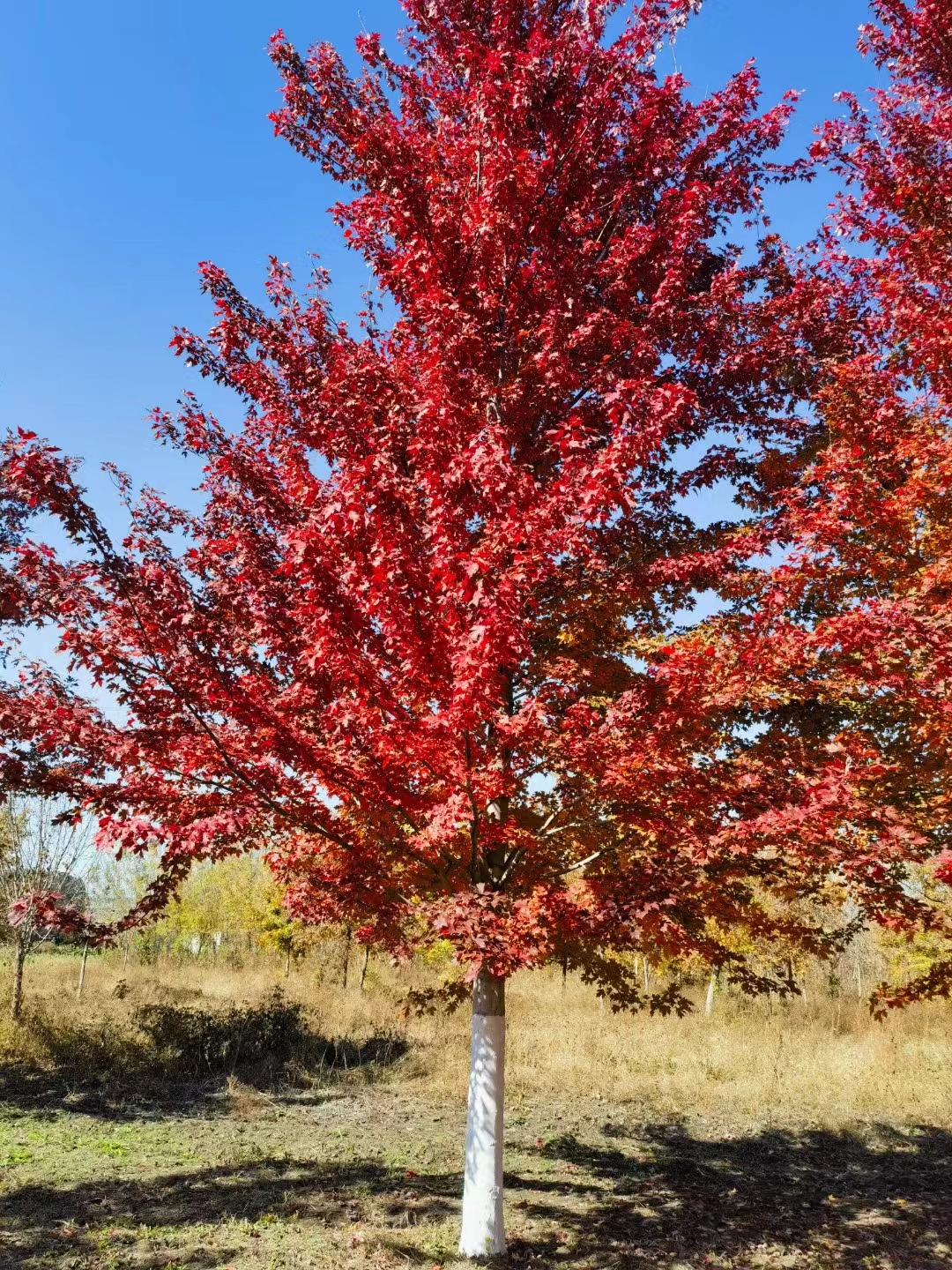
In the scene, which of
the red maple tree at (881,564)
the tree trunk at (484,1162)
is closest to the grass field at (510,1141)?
the tree trunk at (484,1162)

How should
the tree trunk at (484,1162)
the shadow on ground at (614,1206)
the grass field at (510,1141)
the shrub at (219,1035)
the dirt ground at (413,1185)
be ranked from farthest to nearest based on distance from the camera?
the shrub at (219,1035)
the grass field at (510,1141)
the shadow on ground at (614,1206)
the dirt ground at (413,1185)
the tree trunk at (484,1162)

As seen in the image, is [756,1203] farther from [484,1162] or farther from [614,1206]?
[484,1162]

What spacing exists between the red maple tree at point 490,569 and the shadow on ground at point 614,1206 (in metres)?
1.74

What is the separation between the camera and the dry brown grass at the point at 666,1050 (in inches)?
533

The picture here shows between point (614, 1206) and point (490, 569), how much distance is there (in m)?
7.27

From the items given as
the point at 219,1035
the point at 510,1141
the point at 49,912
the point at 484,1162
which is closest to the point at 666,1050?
the point at 510,1141

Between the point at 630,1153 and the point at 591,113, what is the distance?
1207cm

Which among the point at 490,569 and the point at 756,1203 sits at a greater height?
the point at 490,569

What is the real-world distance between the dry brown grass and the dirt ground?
3.00 feet

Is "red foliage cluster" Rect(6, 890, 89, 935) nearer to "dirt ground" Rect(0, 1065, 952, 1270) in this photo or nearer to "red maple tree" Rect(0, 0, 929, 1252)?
"red maple tree" Rect(0, 0, 929, 1252)

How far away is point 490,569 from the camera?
4.60 metres

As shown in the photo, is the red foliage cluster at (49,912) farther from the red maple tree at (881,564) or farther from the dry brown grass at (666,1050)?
the dry brown grass at (666,1050)

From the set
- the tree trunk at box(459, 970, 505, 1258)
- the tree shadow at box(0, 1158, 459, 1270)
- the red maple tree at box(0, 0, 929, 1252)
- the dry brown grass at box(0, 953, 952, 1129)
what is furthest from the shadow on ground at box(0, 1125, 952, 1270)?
the dry brown grass at box(0, 953, 952, 1129)

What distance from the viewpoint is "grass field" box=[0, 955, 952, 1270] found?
22.5ft
